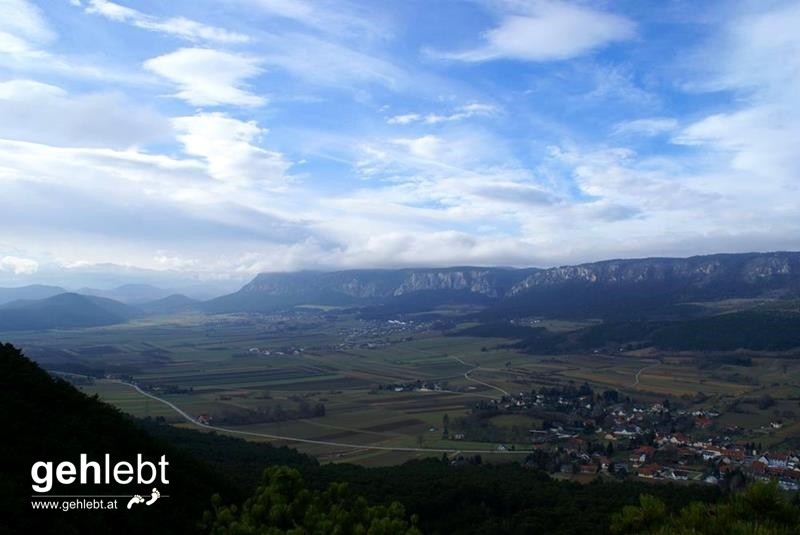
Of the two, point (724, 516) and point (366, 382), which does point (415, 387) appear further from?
point (724, 516)

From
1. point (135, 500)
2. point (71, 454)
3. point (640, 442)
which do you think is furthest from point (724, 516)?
point (640, 442)

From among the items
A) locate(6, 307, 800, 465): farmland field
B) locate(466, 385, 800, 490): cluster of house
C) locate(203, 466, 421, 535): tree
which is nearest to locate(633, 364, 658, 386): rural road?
locate(6, 307, 800, 465): farmland field

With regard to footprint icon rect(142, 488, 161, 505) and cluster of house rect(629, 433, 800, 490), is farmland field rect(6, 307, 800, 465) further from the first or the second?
footprint icon rect(142, 488, 161, 505)

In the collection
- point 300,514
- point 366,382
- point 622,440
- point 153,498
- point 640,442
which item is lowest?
point 622,440

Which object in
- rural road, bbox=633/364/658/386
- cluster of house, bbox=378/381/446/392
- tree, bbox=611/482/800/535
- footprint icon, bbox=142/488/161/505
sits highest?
tree, bbox=611/482/800/535

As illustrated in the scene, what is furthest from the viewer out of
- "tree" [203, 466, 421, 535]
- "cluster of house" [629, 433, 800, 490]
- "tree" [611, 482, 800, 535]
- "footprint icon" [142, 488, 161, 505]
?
"cluster of house" [629, 433, 800, 490]

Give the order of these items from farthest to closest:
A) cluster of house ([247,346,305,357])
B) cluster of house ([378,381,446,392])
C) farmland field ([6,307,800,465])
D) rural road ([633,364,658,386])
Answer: cluster of house ([247,346,305,357]) < rural road ([633,364,658,386]) < cluster of house ([378,381,446,392]) < farmland field ([6,307,800,465])

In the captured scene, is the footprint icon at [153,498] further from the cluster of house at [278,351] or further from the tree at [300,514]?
the cluster of house at [278,351]

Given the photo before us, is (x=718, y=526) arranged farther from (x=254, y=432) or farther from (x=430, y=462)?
(x=254, y=432)

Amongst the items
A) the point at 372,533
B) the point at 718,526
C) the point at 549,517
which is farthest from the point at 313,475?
the point at 718,526
